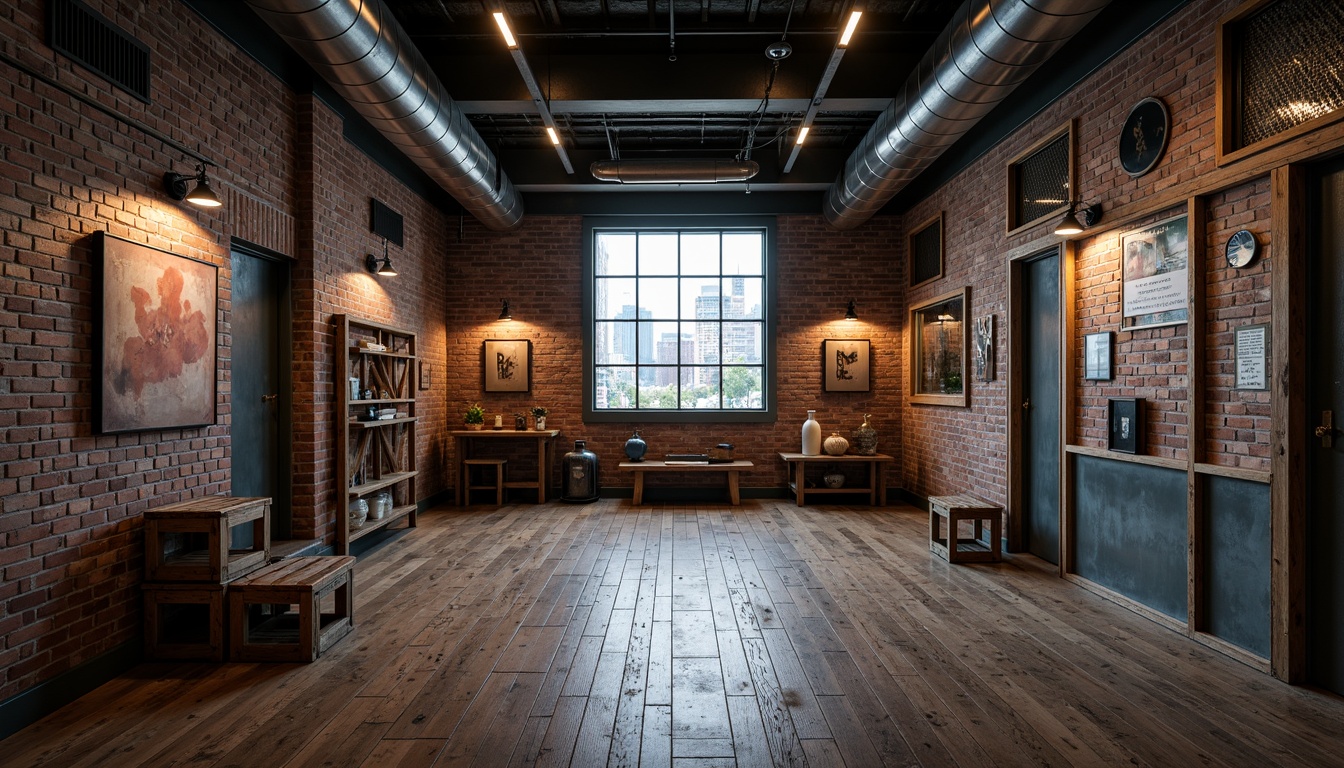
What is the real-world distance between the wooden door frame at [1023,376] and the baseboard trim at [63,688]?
555 centimetres

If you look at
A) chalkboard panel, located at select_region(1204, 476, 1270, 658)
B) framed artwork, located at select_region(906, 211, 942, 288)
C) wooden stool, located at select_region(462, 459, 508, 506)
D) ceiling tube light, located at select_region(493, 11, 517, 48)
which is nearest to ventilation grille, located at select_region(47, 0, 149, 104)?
ceiling tube light, located at select_region(493, 11, 517, 48)

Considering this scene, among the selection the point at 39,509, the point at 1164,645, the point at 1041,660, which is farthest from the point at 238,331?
the point at 1164,645

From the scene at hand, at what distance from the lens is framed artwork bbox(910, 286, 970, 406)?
6141 mm

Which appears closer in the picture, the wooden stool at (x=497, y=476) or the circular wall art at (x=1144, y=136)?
the circular wall art at (x=1144, y=136)

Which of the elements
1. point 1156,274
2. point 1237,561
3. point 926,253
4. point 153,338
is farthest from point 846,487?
point 153,338

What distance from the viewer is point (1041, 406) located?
4.95m

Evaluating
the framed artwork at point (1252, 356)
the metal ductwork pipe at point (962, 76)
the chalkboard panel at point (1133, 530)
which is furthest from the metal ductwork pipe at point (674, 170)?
the framed artwork at point (1252, 356)

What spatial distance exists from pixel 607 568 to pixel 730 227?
4792mm

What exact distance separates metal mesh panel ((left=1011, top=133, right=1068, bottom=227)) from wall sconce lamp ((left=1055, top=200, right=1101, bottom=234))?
0.29 metres

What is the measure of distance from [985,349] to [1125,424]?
5.91ft

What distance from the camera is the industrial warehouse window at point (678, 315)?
26.5 ft

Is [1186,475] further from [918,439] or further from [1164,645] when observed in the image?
[918,439]

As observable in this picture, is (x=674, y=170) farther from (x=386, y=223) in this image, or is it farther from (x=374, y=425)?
(x=374, y=425)

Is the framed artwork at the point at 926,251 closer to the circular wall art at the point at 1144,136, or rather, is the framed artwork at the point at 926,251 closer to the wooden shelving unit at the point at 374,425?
the circular wall art at the point at 1144,136
